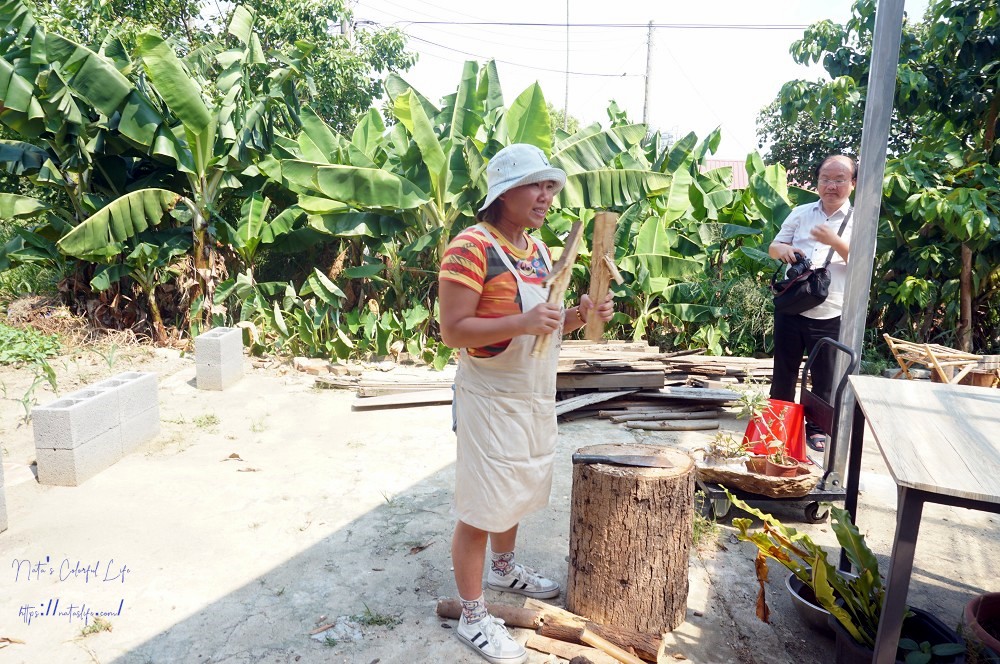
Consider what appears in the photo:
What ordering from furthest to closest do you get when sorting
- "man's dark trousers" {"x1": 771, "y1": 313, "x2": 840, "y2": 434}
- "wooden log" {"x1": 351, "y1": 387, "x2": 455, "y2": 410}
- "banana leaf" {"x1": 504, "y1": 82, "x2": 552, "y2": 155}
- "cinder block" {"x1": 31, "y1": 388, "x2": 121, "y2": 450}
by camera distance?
"banana leaf" {"x1": 504, "y1": 82, "x2": 552, "y2": 155} → "wooden log" {"x1": 351, "y1": 387, "x2": 455, "y2": 410} → "man's dark trousers" {"x1": 771, "y1": 313, "x2": 840, "y2": 434} → "cinder block" {"x1": 31, "y1": 388, "x2": 121, "y2": 450}

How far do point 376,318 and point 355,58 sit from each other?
684 centimetres

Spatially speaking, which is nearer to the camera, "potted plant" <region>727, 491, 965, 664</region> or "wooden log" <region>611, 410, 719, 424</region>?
"potted plant" <region>727, 491, 965, 664</region>

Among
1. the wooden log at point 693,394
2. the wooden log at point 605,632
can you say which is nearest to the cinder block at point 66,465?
the wooden log at point 605,632

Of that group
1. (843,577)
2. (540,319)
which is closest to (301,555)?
(540,319)

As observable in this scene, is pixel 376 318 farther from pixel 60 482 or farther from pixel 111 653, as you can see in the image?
pixel 111 653

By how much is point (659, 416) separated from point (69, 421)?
455 centimetres

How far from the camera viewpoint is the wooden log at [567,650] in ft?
8.64

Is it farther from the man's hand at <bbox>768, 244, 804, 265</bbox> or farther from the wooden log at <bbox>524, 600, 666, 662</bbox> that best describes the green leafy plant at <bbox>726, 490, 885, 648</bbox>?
the man's hand at <bbox>768, 244, 804, 265</bbox>

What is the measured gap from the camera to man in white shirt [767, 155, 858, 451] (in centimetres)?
436

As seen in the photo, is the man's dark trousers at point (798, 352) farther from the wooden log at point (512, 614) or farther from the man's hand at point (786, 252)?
the wooden log at point (512, 614)

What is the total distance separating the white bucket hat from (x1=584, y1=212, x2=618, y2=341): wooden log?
0.87 feet

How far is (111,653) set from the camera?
8.84ft

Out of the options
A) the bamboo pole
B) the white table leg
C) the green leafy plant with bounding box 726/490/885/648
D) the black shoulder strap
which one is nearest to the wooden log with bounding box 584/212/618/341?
the bamboo pole

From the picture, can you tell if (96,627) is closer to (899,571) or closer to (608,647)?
(608,647)
